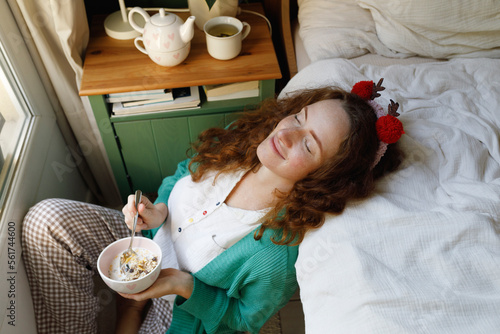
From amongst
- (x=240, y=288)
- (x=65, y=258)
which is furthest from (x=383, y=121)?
(x=65, y=258)

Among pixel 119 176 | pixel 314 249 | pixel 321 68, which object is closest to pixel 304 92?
pixel 321 68

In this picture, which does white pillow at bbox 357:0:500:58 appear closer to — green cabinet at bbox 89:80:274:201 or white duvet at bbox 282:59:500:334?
white duvet at bbox 282:59:500:334

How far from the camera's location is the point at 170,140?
59.6 inches

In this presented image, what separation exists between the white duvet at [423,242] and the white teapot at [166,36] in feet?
2.15

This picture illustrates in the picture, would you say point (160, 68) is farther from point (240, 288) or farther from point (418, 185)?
point (418, 185)

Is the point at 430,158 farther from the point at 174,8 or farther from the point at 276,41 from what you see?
the point at 174,8

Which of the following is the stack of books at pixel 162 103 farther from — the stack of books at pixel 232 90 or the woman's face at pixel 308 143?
the woman's face at pixel 308 143

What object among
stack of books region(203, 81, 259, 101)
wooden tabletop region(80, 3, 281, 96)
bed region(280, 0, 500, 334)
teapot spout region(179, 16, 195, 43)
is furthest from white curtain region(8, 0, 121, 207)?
bed region(280, 0, 500, 334)

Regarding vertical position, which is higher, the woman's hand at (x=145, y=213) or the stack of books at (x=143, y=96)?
the stack of books at (x=143, y=96)

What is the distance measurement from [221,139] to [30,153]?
61 centimetres

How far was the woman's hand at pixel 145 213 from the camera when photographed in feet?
3.57

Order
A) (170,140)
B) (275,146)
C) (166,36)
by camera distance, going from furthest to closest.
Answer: (170,140), (166,36), (275,146)

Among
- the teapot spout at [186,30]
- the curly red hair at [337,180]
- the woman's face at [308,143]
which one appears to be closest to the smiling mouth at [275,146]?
the woman's face at [308,143]

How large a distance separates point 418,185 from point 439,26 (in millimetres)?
649
